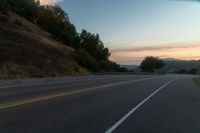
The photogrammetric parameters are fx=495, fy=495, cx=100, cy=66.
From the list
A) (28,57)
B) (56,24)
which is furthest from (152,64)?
(28,57)

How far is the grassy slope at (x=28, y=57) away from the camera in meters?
59.0

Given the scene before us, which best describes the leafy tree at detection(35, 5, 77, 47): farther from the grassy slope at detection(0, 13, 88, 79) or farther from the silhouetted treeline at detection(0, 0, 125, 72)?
the grassy slope at detection(0, 13, 88, 79)

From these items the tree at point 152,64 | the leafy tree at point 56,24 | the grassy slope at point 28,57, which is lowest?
the grassy slope at point 28,57

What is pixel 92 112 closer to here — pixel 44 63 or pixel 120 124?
pixel 120 124

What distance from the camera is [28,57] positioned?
65.9 m

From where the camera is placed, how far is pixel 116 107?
58.4 ft

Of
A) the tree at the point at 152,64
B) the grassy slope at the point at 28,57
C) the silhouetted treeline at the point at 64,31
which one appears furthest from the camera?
the tree at the point at 152,64

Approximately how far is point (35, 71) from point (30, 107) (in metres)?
45.2

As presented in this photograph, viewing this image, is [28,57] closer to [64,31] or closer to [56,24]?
Answer: [64,31]

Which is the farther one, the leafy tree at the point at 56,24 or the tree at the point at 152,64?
the tree at the point at 152,64

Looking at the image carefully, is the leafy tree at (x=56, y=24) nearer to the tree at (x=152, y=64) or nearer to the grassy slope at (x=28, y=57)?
the grassy slope at (x=28, y=57)

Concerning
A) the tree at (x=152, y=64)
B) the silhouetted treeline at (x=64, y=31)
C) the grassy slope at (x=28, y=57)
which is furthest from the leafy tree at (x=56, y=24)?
the tree at (x=152, y=64)

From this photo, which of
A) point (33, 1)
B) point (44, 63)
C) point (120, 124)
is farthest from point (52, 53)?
point (120, 124)

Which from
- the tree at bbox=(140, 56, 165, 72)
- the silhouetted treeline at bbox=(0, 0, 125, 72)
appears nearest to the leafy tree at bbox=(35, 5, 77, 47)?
the silhouetted treeline at bbox=(0, 0, 125, 72)
